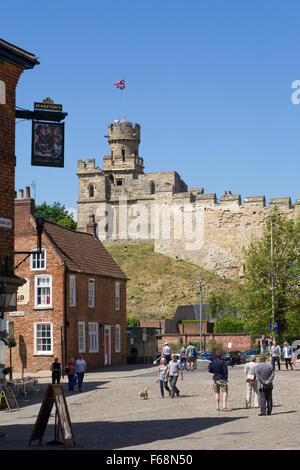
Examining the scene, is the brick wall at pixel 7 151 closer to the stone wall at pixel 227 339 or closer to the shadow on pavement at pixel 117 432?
the shadow on pavement at pixel 117 432

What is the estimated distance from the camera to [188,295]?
80.0 metres

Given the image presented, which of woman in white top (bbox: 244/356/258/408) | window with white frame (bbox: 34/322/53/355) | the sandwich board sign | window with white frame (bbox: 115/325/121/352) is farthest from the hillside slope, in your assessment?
the sandwich board sign

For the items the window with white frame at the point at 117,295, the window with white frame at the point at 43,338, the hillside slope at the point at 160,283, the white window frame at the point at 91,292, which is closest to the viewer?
the window with white frame at the point at 43,338

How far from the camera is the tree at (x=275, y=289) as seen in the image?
53.4 meters

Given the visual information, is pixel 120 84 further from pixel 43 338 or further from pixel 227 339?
pixel 43 338

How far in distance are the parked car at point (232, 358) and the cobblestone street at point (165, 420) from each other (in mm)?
14606

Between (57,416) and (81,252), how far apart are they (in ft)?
98.5

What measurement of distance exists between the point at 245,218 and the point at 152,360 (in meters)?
39.5

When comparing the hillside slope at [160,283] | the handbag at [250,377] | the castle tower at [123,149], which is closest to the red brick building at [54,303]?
the handbag at [250,377]

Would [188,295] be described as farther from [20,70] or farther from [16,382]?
[20,70]

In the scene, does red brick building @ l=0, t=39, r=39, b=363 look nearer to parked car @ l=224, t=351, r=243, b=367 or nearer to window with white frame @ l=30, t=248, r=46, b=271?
window with white frame @ l=30, t=248, r=46, b=271

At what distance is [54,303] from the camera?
129 feet

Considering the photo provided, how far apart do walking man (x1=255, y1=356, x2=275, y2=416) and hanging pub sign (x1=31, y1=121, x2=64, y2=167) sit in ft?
24.1

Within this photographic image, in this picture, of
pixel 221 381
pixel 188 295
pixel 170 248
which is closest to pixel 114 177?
pixel 170 248
